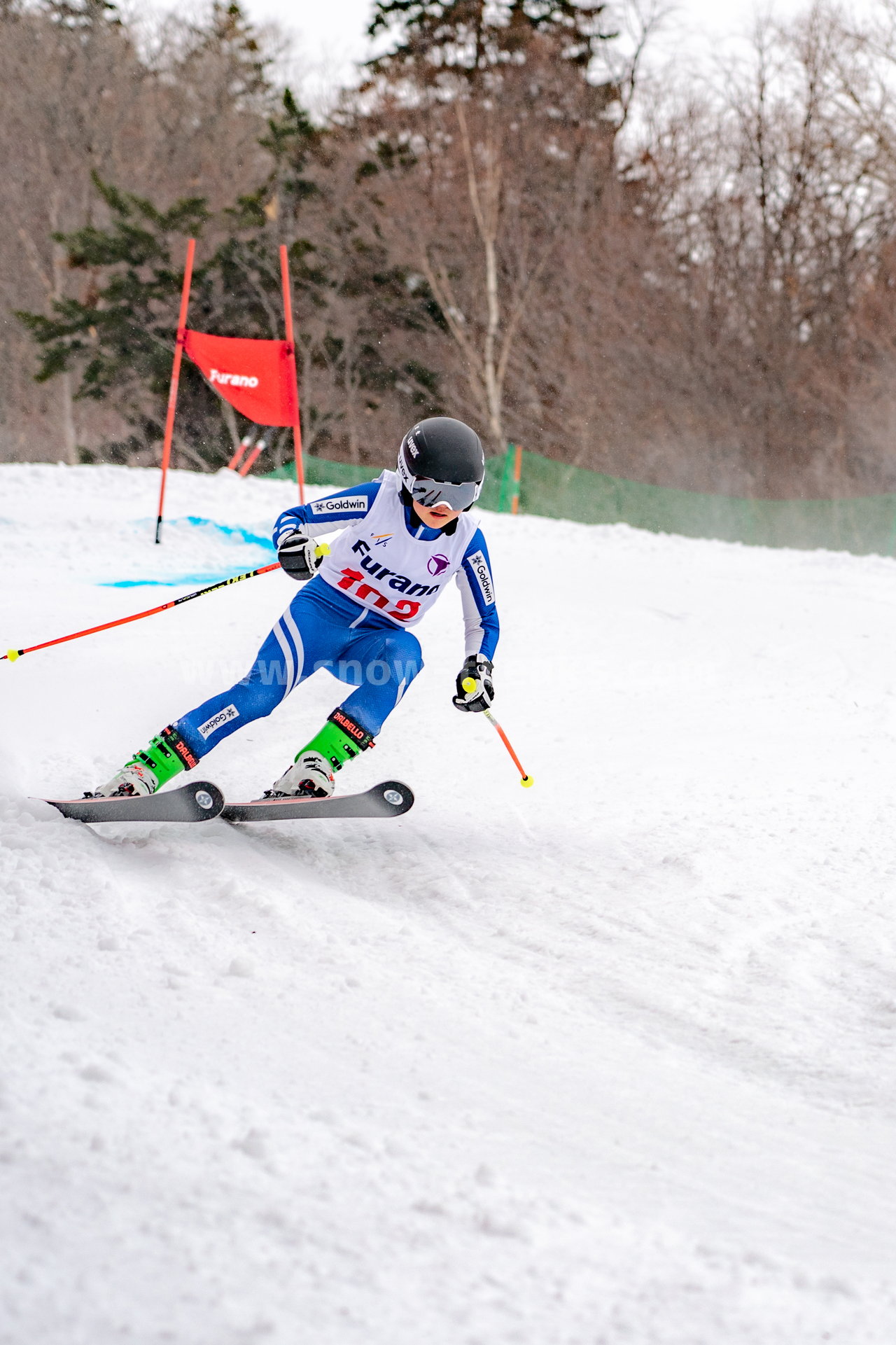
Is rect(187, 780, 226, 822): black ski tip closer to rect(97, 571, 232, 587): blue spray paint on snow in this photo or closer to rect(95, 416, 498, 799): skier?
rect(95, 416, 498, 799): skier

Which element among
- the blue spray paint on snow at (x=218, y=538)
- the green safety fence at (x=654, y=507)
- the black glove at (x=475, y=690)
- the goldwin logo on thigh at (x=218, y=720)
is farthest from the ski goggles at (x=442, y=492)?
the green safety fence at (x=654, y=507)

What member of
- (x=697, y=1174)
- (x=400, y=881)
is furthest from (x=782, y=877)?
(x=697, y=1174)

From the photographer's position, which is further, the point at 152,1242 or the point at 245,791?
the point at 245,791

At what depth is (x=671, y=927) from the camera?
3.31 m

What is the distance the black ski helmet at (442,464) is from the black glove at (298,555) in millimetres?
402

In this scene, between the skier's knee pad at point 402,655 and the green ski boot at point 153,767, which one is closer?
the green ski boot at point 153,767

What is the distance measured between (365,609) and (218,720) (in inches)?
26.7

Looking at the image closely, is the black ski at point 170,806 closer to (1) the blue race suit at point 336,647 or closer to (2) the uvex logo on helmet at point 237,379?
(1) the blue race suit at point 336,647

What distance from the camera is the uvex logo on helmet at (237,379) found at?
29.3 ft

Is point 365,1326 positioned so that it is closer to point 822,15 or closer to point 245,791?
point 245,791

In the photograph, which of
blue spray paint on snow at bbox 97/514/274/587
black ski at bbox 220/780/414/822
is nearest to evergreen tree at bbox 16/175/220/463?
blue spray paint on snow at bbox 97/514/274/587

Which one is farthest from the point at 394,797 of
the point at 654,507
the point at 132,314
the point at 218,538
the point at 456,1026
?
the point at 132,314

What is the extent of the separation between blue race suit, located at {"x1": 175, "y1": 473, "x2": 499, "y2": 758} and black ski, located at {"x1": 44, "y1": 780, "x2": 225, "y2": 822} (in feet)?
0.96

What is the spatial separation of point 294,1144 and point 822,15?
21505 mm
